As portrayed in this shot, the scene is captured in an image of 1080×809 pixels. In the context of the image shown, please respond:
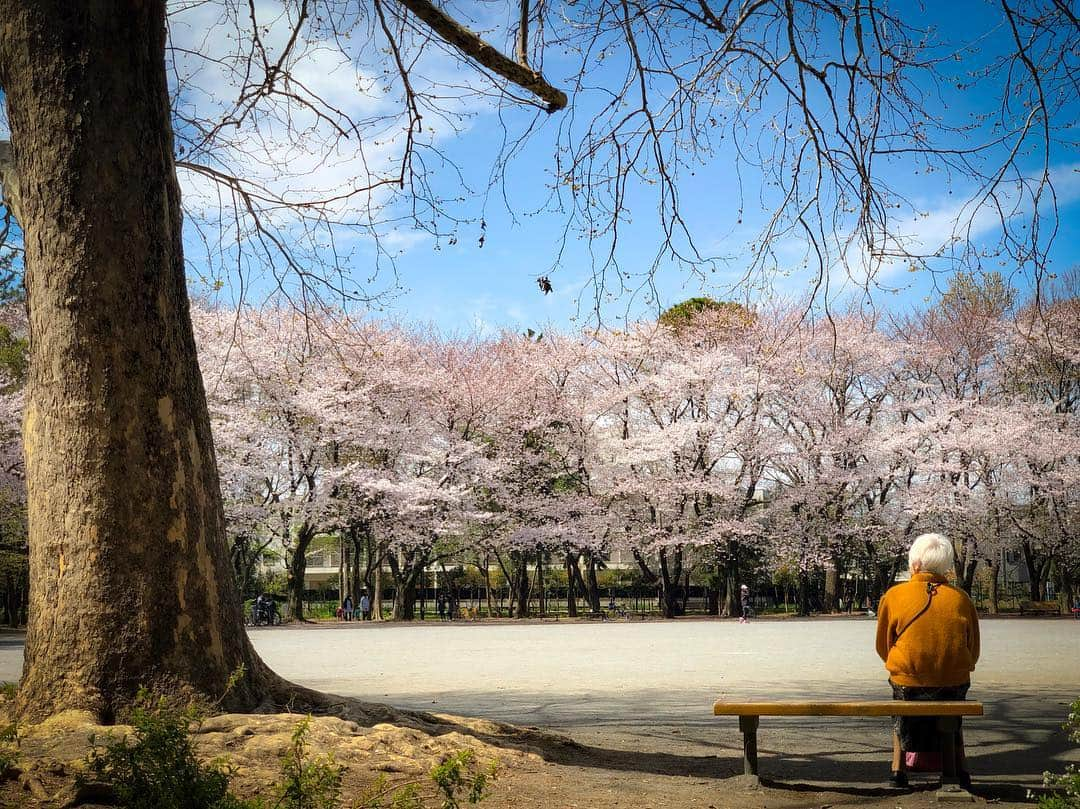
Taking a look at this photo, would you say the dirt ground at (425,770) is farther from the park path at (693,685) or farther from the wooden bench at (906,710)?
the park path at (693,685)

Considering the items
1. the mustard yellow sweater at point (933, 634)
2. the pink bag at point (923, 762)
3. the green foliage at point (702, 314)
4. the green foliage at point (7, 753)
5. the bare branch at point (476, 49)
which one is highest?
the green foliage at point (702, 314)

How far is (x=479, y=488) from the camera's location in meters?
38.3

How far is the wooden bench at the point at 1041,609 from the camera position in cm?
3125

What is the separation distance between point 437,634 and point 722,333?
19.1 m

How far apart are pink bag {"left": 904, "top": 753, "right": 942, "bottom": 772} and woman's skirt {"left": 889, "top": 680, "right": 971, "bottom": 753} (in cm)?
2

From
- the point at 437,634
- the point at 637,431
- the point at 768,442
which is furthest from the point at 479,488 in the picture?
the point at 437,634

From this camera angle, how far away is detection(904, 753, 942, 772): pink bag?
4.95m

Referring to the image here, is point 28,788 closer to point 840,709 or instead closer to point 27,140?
point 27,140

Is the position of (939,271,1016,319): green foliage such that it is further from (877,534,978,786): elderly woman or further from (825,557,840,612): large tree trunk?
(877,534,978,786): elderly woman

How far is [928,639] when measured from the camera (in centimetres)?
501

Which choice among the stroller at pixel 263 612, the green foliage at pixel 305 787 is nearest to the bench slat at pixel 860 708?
the green foliage at pixel 305 787

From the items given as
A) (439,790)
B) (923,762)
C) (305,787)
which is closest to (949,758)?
(923,762)

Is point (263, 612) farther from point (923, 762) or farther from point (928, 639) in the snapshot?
point (928, 639)

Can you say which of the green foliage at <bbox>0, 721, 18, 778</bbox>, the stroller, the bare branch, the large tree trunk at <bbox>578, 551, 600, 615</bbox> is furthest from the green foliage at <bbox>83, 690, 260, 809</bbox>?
the large tree trunk at <bbox>578, 551, 600, 615</bbox>
